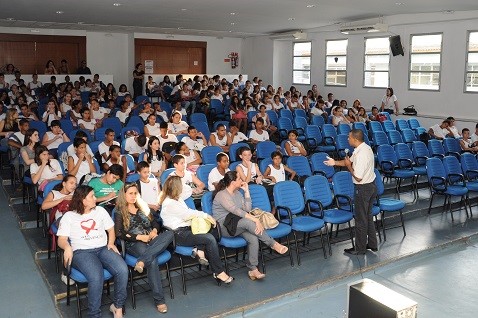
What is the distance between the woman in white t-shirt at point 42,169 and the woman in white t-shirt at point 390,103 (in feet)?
33.0

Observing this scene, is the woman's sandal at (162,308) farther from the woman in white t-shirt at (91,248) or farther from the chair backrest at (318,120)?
the chair backrest at (318,120)

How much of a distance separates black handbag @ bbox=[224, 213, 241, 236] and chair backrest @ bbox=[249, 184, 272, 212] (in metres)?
0.73

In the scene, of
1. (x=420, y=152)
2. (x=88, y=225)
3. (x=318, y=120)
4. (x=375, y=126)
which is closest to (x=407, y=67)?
(x=375, y=126)

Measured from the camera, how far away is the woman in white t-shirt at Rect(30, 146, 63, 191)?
665cm

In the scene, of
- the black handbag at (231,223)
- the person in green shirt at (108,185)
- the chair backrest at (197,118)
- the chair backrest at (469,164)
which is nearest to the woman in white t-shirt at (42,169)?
the person in green shirt at (108,185)

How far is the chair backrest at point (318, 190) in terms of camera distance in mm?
6746

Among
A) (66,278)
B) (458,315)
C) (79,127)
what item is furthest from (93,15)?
(458,315)

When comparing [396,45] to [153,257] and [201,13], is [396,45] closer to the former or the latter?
[201,13]

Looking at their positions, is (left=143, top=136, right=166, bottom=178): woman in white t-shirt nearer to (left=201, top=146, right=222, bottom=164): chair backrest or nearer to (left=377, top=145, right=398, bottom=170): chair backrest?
(left=201, top=146, right=222, bottom=164): chair backrest

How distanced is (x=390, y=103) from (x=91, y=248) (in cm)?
1147

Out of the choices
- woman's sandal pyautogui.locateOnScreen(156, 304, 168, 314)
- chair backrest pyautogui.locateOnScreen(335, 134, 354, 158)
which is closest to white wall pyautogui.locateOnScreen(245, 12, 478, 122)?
chair backrest pyautogui.locateOnScreen(335, 134, 354, 158)

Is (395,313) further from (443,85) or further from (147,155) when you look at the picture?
(443,85)

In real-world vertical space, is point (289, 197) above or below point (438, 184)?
above

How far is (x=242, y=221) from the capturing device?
5633 millimetres
